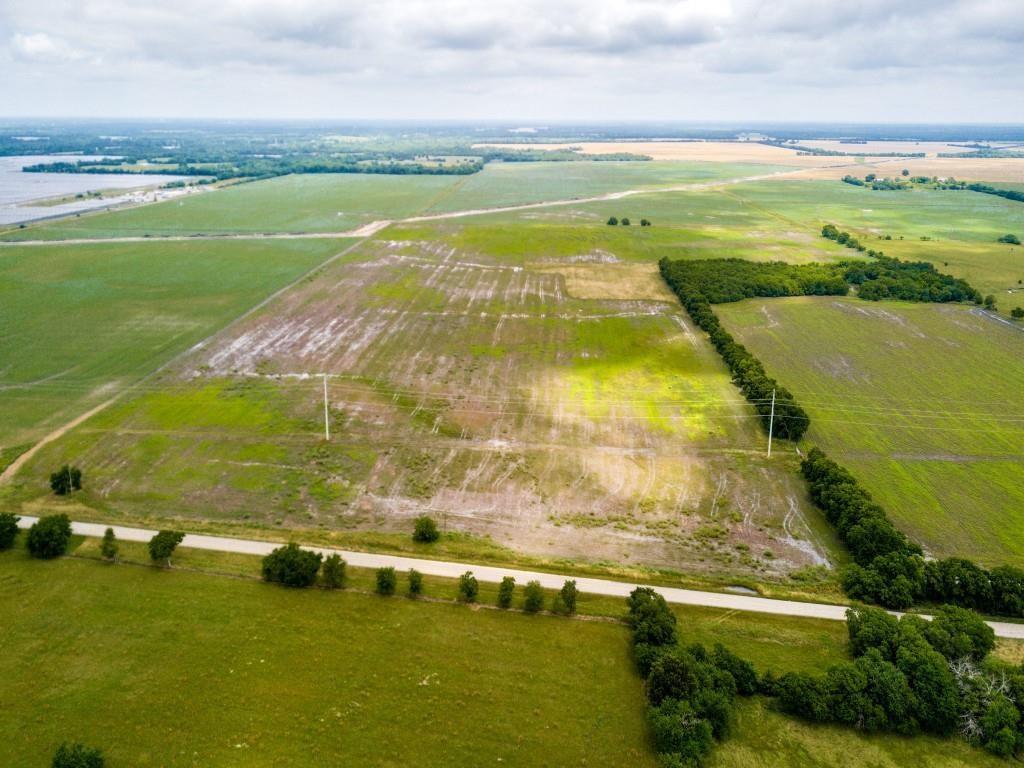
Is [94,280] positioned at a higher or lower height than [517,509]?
higher

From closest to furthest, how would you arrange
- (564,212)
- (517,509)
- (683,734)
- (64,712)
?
1. (683,734)
2. (64,712)
3. (517,509)
4. (564,212)

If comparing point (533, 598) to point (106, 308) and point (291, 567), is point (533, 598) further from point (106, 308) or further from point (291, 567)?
point (106, 308)

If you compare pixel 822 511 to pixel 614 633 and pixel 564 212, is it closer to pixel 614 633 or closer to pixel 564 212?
pixel 614 633

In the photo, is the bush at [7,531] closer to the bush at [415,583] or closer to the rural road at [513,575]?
the rural road at [513,575]

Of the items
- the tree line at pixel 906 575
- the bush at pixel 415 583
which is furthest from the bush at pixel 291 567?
the tree line at pixel 906 575

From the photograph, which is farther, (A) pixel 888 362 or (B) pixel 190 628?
(A) pixel 888 362

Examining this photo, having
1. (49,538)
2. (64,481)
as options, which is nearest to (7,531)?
(49,538)

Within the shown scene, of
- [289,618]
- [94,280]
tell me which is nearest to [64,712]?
[289,618]
